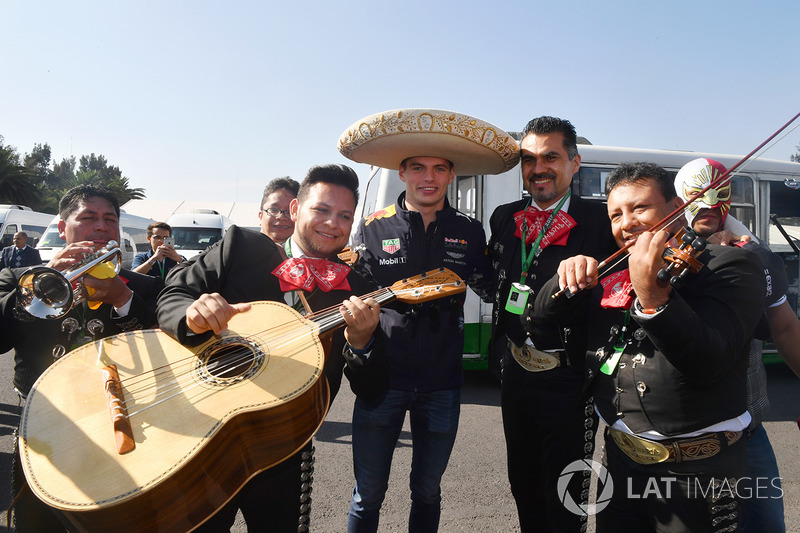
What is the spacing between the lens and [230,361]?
1.84 meters

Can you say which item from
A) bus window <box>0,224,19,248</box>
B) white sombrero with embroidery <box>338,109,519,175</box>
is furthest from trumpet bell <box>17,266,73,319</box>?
bus window <box>0,224,19,248</box>

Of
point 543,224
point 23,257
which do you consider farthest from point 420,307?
point 23,257

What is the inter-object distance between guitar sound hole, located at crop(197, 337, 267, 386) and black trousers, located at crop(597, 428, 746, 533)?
1603 mm

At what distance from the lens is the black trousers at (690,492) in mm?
1636

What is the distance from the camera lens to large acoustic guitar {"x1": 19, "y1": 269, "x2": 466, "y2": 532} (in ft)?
4.63

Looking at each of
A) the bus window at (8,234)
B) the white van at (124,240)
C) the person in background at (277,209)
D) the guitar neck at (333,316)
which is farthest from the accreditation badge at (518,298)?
the bus window at (8,234)

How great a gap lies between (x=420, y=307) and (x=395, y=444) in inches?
30.1

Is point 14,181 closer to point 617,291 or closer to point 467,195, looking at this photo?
point 467,195

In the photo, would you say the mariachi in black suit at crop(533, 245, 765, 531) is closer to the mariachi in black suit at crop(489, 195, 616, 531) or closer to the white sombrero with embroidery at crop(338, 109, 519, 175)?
the mariachi in black suit at crop(489, 195, 616, 531)

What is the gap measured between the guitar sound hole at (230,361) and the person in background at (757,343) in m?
2.10

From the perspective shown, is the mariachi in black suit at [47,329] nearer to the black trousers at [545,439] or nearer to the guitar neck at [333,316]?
the guitar neck at [333,316]

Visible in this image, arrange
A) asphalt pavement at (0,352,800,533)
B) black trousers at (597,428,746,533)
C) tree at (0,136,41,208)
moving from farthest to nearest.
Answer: tree at (0,136,41,208) < asphalt pavement at (0,352,800,533) < black trousers at (597,428,746,533)

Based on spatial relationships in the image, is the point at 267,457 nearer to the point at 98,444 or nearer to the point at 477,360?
the point at 98,444

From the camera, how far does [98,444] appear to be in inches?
59.6
